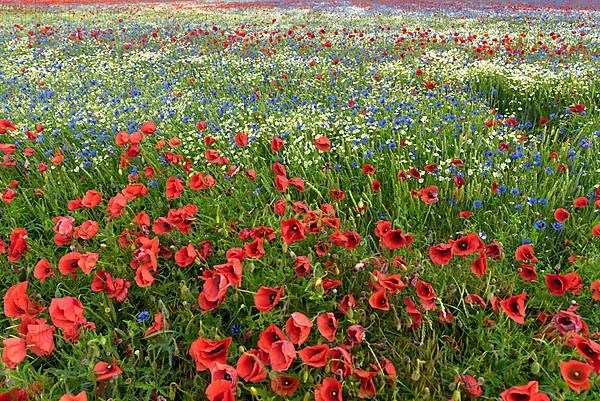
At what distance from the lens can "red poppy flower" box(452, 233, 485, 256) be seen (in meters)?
1.90

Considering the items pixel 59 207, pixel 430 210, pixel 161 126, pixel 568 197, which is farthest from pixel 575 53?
pixel 59 207

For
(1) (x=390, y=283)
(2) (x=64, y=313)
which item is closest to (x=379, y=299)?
(1) (x=390, y=283)

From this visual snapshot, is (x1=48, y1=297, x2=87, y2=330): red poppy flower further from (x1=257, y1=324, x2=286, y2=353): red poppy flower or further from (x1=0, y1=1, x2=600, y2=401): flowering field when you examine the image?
(x1=257, y1=324, x2=286, y2=353): red poppy flower

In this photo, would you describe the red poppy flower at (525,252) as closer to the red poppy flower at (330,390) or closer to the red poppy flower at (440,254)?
the red poppy flower at (440,254)

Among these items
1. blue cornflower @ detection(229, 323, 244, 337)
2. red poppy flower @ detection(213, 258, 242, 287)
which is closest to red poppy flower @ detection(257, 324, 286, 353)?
red poppy flower @ detection(213, 258, 242, 287)

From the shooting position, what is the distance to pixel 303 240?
2650 mm

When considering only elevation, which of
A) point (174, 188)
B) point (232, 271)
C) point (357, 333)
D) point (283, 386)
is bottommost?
point (283, 386)

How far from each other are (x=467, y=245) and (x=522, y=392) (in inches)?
28.5

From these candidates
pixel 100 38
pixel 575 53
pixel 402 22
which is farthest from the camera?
pixel 402 22

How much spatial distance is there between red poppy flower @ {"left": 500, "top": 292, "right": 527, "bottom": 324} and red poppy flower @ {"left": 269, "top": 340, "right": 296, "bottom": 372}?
2.76ft

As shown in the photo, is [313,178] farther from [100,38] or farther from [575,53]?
[100,38]

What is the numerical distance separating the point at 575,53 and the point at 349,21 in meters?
8.39

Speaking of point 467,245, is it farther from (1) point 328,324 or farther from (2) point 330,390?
(2) point 330,390

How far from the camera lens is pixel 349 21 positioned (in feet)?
48.0
